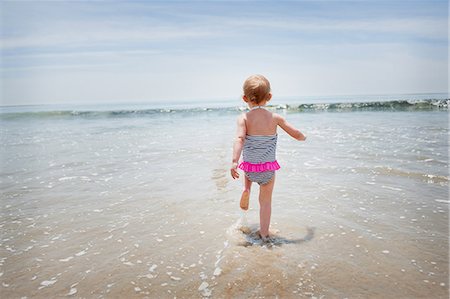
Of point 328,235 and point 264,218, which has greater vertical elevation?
point 264,218

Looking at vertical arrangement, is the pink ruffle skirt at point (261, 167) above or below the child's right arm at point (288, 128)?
below

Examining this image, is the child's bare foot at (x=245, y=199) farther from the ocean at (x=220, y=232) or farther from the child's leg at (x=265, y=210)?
the ocean at (x=220, y=232)

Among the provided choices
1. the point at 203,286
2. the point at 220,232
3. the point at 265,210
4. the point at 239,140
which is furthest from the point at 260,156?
the point at 203,286

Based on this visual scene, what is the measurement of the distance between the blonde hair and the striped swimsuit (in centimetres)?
46

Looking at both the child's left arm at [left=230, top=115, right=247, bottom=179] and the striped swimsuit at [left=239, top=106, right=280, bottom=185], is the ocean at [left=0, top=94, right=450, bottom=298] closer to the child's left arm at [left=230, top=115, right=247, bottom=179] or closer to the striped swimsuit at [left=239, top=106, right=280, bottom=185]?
the striped swimsuit at [left=239, top=106, right=280, bottom=185]

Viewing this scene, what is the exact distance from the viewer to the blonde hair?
362 centimetres

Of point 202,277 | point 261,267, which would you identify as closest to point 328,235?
point 261,267

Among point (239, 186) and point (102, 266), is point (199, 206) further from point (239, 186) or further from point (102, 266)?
point (102, 266)

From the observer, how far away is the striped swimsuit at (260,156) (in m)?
3.72

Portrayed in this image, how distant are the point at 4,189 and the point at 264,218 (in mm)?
5096

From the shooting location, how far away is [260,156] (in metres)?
3.73

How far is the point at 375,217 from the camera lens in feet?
13.8

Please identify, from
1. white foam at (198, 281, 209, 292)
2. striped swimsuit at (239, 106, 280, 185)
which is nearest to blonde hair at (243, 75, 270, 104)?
striped swimsuit at (239, 106, 280, 185)

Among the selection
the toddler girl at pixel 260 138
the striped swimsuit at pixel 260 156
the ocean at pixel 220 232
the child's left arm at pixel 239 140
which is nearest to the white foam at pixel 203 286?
the ocean at pixel 220 232
